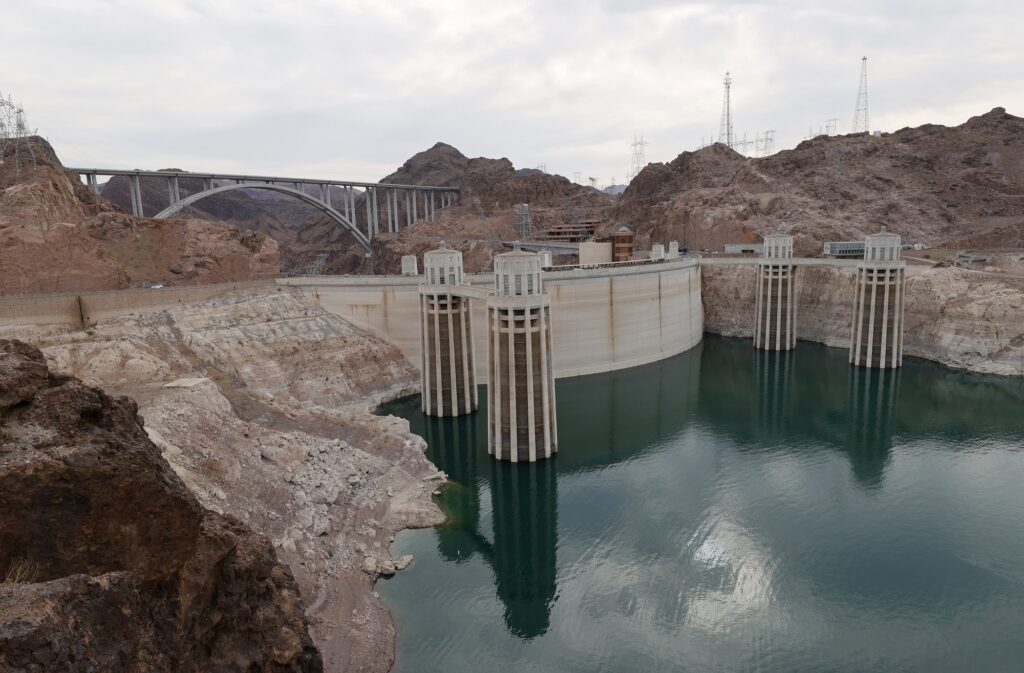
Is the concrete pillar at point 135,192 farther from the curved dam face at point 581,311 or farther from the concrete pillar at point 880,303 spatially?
the concrete pillar at point 880,303

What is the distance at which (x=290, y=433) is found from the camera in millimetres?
28375

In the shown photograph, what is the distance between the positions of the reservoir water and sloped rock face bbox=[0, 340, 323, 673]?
10.5 meters

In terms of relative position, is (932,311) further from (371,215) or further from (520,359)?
(371,215)

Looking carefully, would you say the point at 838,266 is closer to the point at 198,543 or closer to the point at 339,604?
the point at 339,604

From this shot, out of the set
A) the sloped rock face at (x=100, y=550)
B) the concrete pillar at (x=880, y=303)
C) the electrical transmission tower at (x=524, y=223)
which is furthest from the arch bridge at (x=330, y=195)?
the concrete pillar at (x=880, y=303)

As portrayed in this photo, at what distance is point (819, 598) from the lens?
2166 cm

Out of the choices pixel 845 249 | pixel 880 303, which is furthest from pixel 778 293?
pixel 845 249

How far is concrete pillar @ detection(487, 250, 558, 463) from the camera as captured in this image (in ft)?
107

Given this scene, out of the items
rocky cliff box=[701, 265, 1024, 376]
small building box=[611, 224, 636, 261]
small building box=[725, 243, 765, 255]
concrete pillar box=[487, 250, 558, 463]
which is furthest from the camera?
small building box=[725, 243, 765, 255]

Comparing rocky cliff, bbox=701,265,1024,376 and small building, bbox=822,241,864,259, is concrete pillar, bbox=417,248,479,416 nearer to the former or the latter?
rocky cliff, bbox=701,265,1024,376

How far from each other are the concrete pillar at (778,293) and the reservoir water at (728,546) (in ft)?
58.8

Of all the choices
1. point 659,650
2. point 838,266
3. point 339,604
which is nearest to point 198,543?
point 339,604

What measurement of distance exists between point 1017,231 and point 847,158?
2398 centimetres

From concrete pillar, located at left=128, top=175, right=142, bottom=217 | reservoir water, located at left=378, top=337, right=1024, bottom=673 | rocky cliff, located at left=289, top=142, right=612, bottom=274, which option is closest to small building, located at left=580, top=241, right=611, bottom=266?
rocky cliff, located at left=289, top=142, right=612, bottom=274
